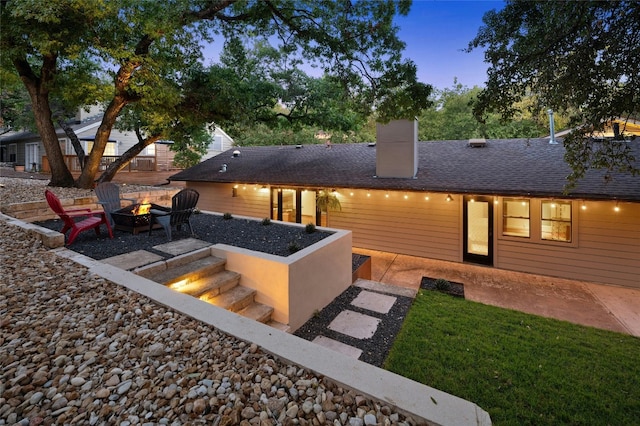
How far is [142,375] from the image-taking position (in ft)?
6.18

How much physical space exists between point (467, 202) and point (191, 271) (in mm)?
7580

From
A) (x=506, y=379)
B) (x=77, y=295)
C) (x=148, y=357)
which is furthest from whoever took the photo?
(x=506, y=379)

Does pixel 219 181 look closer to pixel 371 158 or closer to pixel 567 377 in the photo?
pixel 371 158

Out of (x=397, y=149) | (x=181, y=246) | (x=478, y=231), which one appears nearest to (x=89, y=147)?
(x=181, y=246)

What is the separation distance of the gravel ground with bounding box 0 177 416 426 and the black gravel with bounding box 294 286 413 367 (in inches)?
91.6

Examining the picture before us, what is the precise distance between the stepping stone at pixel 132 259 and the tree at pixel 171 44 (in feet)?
16.1

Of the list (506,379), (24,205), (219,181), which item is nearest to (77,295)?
(506,379)

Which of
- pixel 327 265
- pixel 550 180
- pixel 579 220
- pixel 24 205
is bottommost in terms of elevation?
pixel 327 265

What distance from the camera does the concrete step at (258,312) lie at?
13.6ft

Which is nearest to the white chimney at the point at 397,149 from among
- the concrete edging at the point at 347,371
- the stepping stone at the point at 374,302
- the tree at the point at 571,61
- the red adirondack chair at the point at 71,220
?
the tree at the point at 571,61

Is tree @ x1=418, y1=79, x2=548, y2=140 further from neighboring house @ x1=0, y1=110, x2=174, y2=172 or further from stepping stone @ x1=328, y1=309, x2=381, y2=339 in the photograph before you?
neighboring house @ x1=0, y1=110, x2=174, y2=172

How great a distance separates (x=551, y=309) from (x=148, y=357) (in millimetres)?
6864

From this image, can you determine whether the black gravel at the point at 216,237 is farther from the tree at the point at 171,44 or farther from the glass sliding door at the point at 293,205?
the glass sliding door at the point at 293,205

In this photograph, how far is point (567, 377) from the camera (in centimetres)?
337
